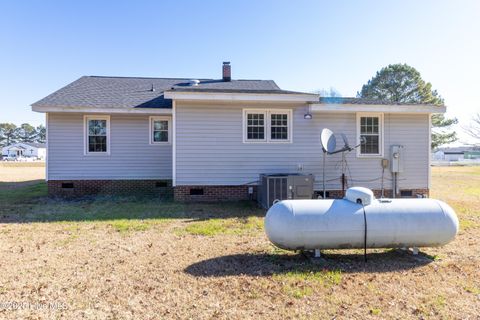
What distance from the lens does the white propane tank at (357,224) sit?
170 inches

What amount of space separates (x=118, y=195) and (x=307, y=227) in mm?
8071

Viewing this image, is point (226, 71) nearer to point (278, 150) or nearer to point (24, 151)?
point (278, 150)

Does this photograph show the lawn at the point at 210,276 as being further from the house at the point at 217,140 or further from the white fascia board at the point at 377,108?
the white fascia board at the point at 377,108

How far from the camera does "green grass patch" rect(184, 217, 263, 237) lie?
20.3ft

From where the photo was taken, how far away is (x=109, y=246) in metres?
5.25

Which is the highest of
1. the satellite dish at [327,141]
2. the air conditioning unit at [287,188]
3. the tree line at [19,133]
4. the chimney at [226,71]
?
the tree line at [19,133]

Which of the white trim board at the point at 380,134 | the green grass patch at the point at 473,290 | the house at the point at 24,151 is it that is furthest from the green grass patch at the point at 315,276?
the house at the point at 24,151

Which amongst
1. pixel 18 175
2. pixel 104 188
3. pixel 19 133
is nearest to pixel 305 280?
pixel 104 188

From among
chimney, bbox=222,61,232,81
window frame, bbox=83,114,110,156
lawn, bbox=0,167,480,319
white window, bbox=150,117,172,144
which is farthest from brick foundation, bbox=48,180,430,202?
chimney, bbox=222,61,232,81

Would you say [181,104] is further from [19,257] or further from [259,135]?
[19,257]

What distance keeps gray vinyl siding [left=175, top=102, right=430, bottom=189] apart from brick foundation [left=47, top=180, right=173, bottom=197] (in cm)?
221

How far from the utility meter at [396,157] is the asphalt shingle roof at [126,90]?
4003 millimetres

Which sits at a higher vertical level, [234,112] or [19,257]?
[234,112]

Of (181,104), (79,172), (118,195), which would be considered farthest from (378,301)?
(79,172)
